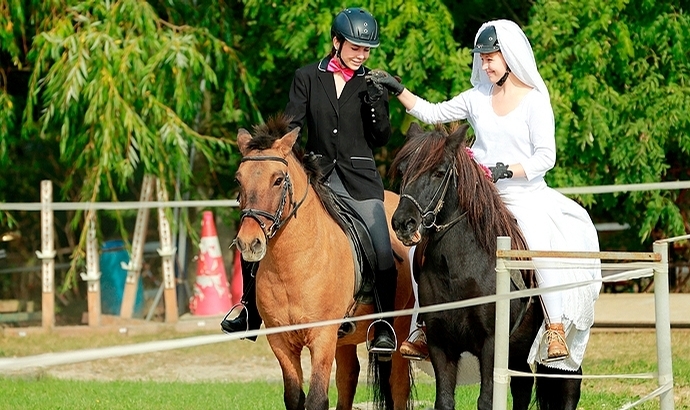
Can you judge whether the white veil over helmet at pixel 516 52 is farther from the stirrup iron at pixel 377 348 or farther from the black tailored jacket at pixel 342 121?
the stirrup iron at pixel 377 348

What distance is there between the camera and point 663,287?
559cm

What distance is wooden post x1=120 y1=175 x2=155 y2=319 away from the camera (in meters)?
14.5

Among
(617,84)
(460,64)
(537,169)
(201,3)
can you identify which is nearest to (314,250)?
(537,169)

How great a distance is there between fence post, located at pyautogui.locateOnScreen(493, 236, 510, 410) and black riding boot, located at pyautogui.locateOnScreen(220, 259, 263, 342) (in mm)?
1750

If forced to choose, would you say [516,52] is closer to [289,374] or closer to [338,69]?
A: [338,69]

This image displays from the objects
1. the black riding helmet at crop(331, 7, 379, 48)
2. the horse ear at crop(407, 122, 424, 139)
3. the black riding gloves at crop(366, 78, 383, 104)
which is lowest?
the horse ear at crop(407, 122, 424, 139)

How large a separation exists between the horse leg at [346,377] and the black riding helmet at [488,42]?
2136 millimetres

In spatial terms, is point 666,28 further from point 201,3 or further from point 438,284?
point 438,284

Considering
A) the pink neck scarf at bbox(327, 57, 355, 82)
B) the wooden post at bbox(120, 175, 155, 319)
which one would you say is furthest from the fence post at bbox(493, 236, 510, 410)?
the wooden post at bbox(120, 175, 155, 319)

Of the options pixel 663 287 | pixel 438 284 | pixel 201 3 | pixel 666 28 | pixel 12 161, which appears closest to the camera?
pixel 663 287

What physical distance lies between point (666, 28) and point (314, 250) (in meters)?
7.30

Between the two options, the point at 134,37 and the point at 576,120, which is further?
the point at 134,37

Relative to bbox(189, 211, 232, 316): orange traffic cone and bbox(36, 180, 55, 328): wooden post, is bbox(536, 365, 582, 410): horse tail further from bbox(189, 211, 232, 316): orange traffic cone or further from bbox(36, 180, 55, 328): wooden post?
bbox(36, 180, 55, 328): wooden post

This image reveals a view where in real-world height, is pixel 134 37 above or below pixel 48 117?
A: above
